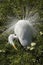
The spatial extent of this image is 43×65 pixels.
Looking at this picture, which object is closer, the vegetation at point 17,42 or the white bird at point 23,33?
the vegetation at point 17,42

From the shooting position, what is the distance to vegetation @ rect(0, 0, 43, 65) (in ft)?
11.6

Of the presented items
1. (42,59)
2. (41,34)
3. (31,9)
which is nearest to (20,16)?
(31,9)

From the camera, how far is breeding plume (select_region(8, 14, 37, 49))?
12.2ft

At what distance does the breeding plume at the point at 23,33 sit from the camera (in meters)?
3.71

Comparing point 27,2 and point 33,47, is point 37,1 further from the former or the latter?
point 33,47

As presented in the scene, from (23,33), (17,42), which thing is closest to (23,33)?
(23,33)

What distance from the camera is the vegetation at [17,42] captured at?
140 inches

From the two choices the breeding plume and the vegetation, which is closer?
the vegetation

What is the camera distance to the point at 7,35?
4020 millimetres

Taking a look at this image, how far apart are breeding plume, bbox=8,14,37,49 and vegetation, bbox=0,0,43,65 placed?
0.24ft

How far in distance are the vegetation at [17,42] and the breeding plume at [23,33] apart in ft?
0.24

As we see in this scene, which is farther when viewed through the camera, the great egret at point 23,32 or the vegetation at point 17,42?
the great egret at point 23,32

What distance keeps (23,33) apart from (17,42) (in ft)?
0.63

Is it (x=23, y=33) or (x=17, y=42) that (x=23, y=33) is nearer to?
(x=23, y=33)
